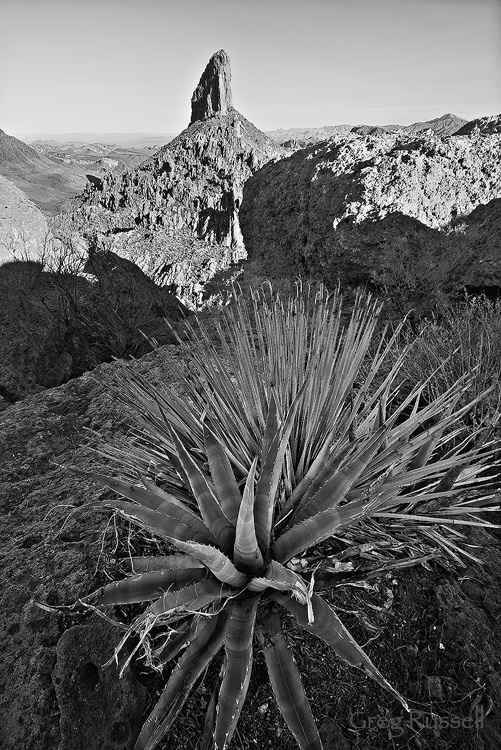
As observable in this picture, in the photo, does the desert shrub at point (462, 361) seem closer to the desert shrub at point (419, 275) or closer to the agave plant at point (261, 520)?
the agave plant at point (261, 520)

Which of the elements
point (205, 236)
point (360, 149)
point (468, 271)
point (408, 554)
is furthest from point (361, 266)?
point (205, 236)

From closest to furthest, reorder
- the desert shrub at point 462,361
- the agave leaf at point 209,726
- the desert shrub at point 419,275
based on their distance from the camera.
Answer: the agave leaf at point 209,726 < the desert shrub at point 462,361 < the desert shrub at point 419,275

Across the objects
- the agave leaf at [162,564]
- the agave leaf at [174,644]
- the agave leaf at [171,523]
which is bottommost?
the agave leaf at [174,644]

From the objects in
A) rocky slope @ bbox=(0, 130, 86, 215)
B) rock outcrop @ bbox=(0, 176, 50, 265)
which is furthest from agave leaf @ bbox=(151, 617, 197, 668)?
rocky slope @ bbox=(0, 130, 86, 215)

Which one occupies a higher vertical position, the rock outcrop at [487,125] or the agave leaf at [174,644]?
the rock outcrop at [487,125]

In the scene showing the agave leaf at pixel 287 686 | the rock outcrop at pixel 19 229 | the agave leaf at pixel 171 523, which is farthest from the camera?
the rock outcrop at pixel 19 229

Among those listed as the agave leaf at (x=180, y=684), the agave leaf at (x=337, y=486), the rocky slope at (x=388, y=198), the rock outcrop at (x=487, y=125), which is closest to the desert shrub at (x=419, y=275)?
the rocky slope at (x=388, y=198)

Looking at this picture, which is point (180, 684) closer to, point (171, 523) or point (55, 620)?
point (171, 523)

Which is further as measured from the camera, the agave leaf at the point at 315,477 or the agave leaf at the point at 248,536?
the agave leaf at the point at 315,477
